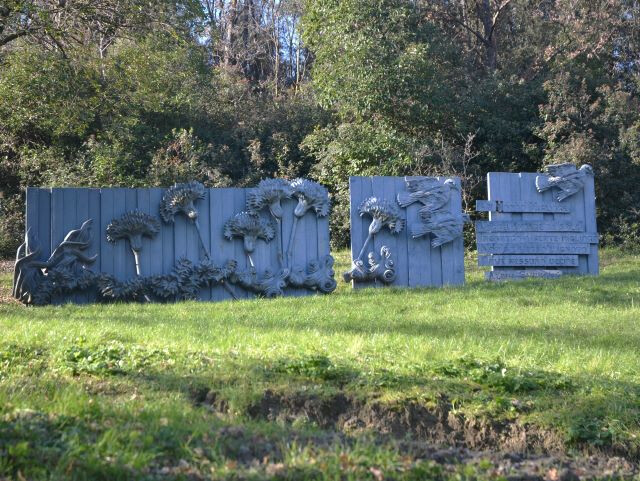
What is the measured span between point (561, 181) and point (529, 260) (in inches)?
59.5

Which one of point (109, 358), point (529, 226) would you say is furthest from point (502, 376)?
point (529, 226)

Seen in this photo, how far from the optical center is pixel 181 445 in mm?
5043

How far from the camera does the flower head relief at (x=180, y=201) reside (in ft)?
43.2

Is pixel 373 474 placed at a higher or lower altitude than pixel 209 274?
lower

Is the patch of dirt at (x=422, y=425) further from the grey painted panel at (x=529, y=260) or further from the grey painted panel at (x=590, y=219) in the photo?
the grey painted panel at (x=590, y=219)

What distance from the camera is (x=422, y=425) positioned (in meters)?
6.69

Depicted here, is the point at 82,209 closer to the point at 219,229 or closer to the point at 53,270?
the point at 53,270

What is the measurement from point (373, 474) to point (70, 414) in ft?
6.67

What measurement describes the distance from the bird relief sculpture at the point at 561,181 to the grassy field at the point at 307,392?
407 cm

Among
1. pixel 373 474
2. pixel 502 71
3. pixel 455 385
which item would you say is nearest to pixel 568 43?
pixel 502 71

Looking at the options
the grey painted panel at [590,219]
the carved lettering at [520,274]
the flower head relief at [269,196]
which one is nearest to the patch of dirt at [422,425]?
the flower head relief at [269,196]

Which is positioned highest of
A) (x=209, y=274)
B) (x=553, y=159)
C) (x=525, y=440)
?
(x=553, y=159)

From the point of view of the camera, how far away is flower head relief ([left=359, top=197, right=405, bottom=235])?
45.1ft

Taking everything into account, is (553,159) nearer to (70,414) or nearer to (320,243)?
(320,243)
